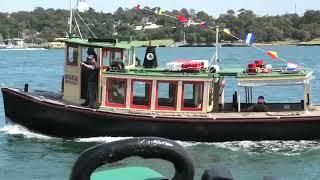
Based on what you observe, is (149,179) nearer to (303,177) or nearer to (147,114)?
(303,177)

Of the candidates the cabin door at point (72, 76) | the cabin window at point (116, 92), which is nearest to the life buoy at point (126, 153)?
the cabin window at point (116, 92)

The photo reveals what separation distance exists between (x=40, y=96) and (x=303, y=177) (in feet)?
24.0

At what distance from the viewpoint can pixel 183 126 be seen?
14.0 meters

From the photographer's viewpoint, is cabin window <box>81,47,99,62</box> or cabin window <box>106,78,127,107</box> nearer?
cabin window <box>106,78,127,107</box>

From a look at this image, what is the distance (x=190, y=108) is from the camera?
14297mm

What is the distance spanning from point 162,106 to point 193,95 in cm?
81

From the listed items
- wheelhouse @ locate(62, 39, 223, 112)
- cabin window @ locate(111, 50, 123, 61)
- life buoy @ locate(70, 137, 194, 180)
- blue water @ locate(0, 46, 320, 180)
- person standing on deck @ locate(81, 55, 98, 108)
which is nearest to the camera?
life buoy @ locate(70, 137, 194, 180)

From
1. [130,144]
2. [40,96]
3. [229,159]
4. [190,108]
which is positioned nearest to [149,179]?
[130,144]

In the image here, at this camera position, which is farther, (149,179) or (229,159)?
(229,159)

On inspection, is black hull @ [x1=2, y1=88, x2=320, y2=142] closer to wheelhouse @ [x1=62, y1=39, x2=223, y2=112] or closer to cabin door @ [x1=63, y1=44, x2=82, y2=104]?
wheelhouse @ [x1=62, y1=39, x2=223, y2=112]

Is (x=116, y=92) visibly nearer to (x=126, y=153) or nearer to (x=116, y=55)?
(x=116, y=55)

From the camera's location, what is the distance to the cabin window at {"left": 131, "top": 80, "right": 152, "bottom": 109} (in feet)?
46.8

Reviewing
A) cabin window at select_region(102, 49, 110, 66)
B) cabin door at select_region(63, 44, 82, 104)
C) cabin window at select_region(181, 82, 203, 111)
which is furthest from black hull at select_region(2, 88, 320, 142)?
cabin window at select_region(102, 49, 110, 66)

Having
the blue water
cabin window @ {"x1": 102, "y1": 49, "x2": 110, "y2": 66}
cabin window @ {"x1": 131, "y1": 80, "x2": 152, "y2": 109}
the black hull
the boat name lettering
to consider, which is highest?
cabin window @ {"x1": 102, "y1": 49, "x2": 110, "y2": 66}
